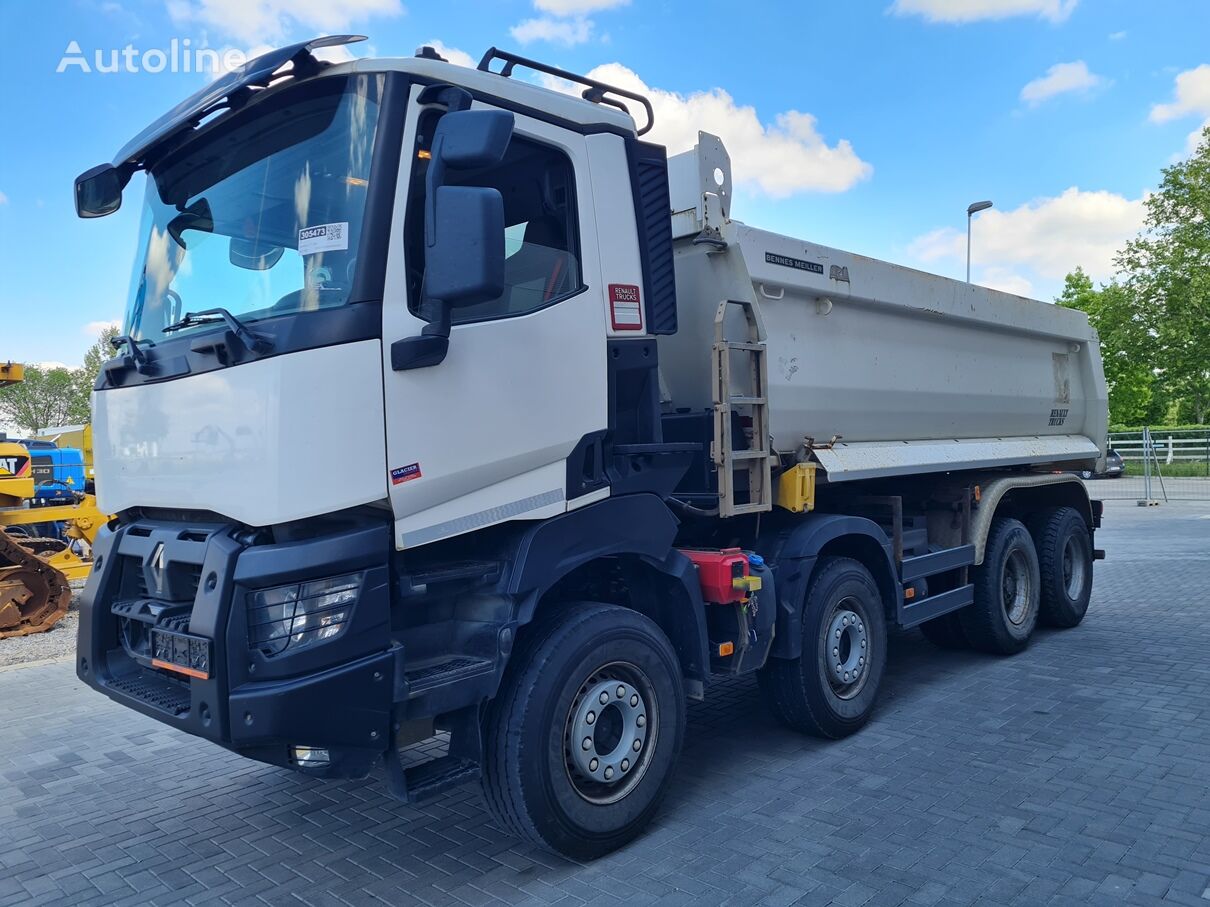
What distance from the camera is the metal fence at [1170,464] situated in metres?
23.8

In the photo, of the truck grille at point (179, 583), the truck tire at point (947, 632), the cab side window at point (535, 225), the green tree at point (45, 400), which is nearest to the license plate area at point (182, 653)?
the truck grille at point (179, 583)

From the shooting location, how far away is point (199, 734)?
10.8ft

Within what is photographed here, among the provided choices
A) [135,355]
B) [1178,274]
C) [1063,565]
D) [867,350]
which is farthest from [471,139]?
[1178,274]

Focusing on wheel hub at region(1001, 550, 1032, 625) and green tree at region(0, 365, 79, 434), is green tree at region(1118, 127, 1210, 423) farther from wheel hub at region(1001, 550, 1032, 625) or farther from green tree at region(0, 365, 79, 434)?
green tree at region(0, 365, 79, 434)

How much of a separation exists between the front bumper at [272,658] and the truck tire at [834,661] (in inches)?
103

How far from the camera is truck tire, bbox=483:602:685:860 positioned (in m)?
3.71

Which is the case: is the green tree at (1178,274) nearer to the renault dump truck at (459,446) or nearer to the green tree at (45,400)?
the renault dump truck at (459,446)

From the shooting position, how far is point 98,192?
438 cm

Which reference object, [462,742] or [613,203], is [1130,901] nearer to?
[462,742]

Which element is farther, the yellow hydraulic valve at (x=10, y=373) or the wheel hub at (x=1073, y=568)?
the yellow hydraulic valve at (x=10, y=373)

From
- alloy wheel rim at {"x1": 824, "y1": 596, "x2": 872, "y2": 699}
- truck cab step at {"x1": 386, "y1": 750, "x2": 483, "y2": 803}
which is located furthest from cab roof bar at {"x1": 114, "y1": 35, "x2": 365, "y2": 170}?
alloy wheel rim at {"x1": 824, "y1": 596, "x2": 872, "y2": 699}

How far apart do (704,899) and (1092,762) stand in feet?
8.57

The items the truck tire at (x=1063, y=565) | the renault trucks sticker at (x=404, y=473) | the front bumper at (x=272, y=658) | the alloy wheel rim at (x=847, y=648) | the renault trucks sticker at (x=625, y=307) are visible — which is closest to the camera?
the front bumper at (x=272, y=658)

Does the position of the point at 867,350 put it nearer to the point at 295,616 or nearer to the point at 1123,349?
the point at 295,616
